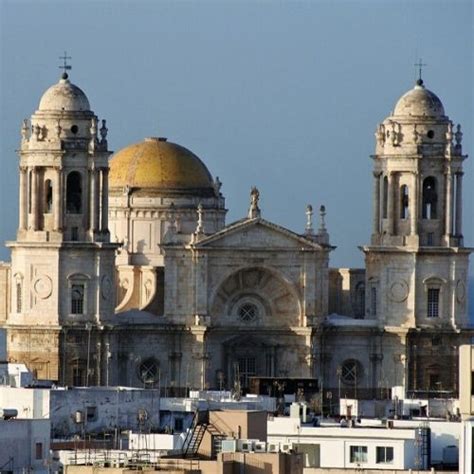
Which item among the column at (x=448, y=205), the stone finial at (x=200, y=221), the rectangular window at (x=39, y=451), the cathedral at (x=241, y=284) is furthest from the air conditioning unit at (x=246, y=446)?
the column at (x=448, y=205)

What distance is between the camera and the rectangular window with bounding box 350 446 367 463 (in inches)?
4560

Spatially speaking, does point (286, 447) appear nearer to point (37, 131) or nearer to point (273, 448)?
point (273, 448)

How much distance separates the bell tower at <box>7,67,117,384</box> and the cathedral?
5 cm

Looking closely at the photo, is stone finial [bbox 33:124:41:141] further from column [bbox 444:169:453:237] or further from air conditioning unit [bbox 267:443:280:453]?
air conditioning unit [bbox 267:443:280:453]

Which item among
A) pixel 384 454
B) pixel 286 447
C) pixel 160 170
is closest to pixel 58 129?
pixel 160 170

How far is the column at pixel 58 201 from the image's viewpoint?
17238cm

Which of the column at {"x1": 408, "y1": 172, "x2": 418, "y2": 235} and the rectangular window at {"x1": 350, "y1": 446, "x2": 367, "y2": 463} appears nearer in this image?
the rectangular window at {"x1": 350, "y1": 446, "x2": 367, "y2": 463}

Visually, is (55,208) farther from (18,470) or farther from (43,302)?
(18,470)

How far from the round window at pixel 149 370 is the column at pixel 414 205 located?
36.6 feet

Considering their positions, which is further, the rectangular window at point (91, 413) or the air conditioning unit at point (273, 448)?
the rectangular window at point (91, 413)

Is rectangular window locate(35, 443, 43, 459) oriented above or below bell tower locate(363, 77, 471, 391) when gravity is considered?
below

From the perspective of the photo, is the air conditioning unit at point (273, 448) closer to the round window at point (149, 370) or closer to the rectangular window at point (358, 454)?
the rectangular window at point (358, 454)

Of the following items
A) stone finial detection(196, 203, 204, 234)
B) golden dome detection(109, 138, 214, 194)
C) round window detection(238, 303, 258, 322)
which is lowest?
round window detection(238, 303, 258, 322)

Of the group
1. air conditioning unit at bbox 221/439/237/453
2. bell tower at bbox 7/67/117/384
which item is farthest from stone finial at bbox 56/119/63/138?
air conditioning unit at bbox 221/439/237/453
